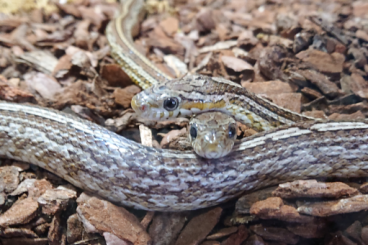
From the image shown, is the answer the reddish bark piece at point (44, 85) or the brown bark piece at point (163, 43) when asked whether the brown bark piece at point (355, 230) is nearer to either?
the brown bark piece at point (163, 43)

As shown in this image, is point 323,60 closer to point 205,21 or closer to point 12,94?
point 205,21

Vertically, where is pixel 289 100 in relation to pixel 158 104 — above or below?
below

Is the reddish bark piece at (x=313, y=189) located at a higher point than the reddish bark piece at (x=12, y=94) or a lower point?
lower

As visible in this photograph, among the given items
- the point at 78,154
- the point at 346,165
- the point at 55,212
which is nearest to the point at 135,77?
the point at 78,154

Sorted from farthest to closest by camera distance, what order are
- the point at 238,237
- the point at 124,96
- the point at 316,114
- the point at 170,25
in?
the point at 170,25, the point at 124,96, the point at 316,114, the point at 238,237

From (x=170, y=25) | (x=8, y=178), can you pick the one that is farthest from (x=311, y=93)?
(x=8, y=178)

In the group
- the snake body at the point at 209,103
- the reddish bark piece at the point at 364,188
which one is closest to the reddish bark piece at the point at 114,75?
the snake body at the point at 209,103

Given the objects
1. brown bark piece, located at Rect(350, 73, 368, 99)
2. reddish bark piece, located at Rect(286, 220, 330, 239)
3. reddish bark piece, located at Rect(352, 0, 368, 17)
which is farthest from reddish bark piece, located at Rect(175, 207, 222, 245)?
reddish bark piece, located at Rect(352, 0, 368, 17)
